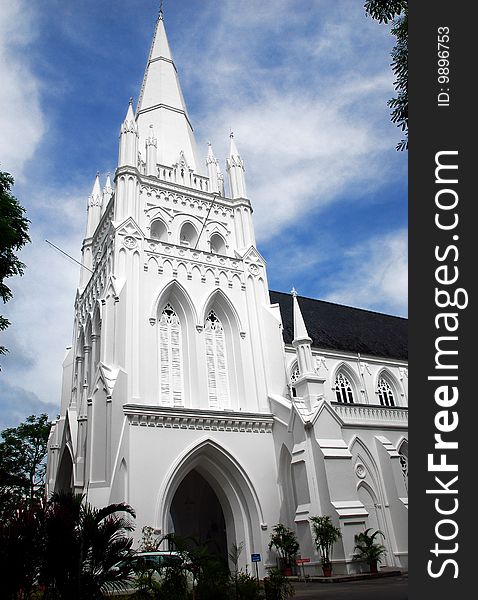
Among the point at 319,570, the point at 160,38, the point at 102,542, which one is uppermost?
the point at 160,38

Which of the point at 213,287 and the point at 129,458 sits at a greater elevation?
the point at 213,287

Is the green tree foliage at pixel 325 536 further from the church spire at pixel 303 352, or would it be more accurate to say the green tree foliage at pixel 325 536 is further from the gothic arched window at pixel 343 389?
the gothic arched window at pixel 343 389

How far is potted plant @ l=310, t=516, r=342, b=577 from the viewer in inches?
634

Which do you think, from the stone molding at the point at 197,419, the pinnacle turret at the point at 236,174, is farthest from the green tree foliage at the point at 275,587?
the pinnacle turret at the point at 236,174

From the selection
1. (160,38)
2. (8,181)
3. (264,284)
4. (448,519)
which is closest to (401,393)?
(264,284)

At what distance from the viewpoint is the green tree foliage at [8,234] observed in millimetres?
14078

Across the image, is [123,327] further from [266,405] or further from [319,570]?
[319,570]

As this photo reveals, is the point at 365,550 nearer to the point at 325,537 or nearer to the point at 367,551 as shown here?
the point at 367,551

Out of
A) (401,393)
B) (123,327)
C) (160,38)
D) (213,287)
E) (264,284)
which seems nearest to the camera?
(123,327)

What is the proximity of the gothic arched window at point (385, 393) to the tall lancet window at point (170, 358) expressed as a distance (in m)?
13.8

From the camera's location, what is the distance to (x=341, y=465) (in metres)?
18.0

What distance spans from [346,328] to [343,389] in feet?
17.7

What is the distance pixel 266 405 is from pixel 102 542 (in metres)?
13.2

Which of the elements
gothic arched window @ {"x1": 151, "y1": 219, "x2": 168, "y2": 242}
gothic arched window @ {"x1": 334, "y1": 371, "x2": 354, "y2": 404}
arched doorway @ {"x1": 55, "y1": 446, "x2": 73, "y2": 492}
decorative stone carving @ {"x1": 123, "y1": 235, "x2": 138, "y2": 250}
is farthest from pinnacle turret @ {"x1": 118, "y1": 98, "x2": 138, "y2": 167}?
gothic arched window @ {"x1": 334, "y1": 371, "x2": 354, "y2": 404}
